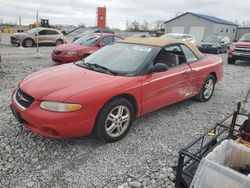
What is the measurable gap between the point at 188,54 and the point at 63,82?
2.75m

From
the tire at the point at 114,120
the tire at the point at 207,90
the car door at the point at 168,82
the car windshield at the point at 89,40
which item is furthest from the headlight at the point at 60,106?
the car windshield at the point at 89,40

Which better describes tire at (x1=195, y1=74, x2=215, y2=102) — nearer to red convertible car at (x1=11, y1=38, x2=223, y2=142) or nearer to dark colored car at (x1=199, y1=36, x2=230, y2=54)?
red convertible car at (x1=11, y1=38, x2=223, y2=142)

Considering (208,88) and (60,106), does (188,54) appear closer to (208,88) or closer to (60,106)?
(208,88)


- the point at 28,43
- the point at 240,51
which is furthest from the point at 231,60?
the point at 28,43

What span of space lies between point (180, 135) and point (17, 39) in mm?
16687

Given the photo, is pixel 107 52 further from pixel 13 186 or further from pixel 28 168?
pixel 13 186

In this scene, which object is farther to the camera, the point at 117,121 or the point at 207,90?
the point at 207,90

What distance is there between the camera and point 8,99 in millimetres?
5309

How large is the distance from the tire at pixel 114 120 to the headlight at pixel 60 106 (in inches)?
15.4

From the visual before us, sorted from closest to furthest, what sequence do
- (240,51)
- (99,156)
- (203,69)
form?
(99,156)
(203,69)
(240,51)

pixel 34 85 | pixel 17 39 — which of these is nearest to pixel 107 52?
pixel 34 85

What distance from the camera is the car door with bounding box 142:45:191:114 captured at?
391 cm

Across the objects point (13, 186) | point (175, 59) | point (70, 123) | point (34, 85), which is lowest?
point (13, 186)

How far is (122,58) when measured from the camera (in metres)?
4.20
